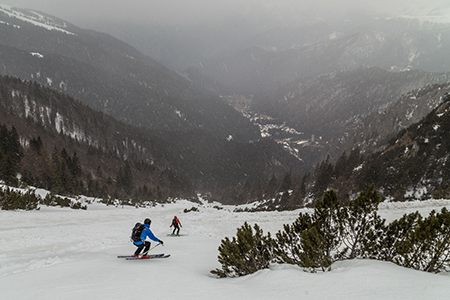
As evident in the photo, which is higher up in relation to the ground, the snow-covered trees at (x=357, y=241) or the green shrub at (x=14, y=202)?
the snow-covered trees at (x=357, y=241)

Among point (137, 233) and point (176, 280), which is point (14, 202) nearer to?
point (137, 233)

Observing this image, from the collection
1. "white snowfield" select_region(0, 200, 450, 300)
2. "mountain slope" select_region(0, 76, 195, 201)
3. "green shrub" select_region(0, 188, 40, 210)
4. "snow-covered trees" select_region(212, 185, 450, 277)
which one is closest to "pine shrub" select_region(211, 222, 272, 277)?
"snow-covered trees" select_region(212, 185, 450, 277)

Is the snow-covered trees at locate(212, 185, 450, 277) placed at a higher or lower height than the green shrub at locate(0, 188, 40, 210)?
higher

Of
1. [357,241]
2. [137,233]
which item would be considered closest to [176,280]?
[137,233]

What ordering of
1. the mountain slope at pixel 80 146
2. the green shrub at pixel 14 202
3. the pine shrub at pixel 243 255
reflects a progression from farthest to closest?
the mountain slope at pixel 80 146 < the green shrub at pixel 14 202 < the pine shrub at pixel 243 255

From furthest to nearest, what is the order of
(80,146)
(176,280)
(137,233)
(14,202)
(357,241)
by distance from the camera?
(80,146)
(14,202)
(137,233)
(357,241)
(176,280)

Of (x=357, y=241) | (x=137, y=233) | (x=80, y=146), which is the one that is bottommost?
(x=137, y=233)

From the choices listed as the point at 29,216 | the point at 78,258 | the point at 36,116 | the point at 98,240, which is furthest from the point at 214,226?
the point at 36,116

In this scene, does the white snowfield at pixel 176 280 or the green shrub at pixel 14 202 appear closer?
the white snowfield at pixel 176 280

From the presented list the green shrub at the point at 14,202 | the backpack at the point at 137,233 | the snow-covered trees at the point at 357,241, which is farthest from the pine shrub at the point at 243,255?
the green shrub at the point at 14,202

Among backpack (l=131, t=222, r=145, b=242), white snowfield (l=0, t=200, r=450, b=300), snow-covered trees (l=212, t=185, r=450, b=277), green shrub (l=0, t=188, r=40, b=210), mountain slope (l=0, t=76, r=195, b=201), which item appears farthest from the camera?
mountain slope (l=0, t=76, r=195, b=201)

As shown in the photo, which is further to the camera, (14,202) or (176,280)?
(14,202)

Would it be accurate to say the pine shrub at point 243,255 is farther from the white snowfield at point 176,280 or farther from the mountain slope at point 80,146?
the mountain slope at point 80,146

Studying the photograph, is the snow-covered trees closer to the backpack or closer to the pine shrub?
the pine shrub
